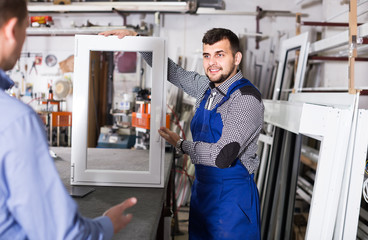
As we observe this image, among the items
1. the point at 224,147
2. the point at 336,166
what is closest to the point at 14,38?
the point at 224,147

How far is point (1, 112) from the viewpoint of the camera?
602mm

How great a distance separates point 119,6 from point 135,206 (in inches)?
133

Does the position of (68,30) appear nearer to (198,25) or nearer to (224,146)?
(198,25)

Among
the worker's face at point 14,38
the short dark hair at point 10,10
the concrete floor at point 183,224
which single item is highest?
the short dark hair at point 10,10

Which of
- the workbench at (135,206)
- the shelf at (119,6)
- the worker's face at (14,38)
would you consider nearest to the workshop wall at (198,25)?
the shelf at (119,6)

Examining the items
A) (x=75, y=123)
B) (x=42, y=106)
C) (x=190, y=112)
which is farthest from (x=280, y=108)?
(x=42, y=106)

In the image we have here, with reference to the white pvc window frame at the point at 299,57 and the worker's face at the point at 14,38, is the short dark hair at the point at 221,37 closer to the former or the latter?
the worker's face at the point at 14,38

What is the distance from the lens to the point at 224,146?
1.53 meters

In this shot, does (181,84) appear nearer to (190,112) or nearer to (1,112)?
(1,112)

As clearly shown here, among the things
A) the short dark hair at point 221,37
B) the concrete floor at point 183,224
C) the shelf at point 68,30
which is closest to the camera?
the short dark hair at point 221,37

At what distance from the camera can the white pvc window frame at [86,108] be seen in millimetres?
1520

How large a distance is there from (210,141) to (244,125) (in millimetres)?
233

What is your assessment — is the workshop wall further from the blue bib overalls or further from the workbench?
the workbench

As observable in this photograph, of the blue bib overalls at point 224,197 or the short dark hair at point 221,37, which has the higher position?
the short dark hair at point 221,37
